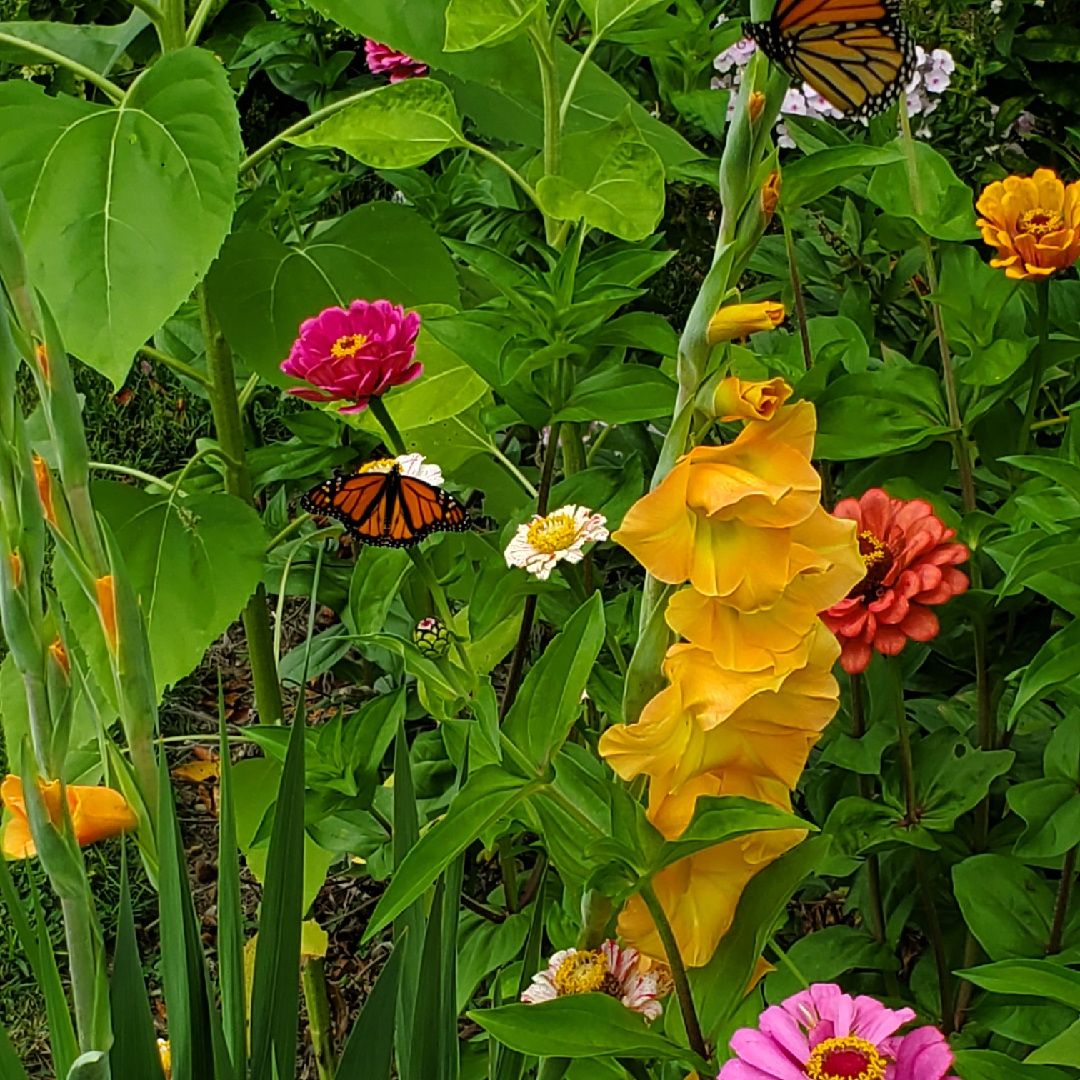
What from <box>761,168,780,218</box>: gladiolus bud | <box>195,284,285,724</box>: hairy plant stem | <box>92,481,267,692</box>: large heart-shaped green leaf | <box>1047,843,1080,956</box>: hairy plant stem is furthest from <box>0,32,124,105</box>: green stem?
<box>1047,843,1080,956</box>: hairy plant stem

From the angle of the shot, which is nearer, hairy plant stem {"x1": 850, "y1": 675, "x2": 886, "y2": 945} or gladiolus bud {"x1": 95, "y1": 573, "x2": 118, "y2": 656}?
gladiolus bud {"x1": 95, "y1": 573, "x2": 118, "y2": 656}

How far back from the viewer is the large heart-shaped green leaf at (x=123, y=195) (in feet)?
2.43

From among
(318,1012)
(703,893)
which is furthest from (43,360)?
(318,1012)

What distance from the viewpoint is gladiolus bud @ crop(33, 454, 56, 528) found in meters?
0.29

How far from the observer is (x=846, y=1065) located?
0.47 meters

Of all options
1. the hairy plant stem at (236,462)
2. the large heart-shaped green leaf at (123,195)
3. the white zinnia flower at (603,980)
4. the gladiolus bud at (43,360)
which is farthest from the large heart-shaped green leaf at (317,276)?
the gladiolus bud at (43,360)

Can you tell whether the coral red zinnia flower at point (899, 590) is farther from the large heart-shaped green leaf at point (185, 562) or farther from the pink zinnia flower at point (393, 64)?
the pink zinnia flower at point (393, 64)

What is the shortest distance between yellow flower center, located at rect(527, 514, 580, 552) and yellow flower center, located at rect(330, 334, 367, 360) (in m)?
0.13

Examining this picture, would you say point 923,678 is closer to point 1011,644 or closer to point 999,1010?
point 1011,644

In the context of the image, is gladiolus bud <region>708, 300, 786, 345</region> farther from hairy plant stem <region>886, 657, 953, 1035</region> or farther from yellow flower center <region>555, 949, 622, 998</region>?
hairy plant stem <region>886, 657, 953, 1035</region>

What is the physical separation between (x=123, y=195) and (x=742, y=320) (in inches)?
21.3

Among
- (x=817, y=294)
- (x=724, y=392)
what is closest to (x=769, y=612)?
(x=724, y=392)

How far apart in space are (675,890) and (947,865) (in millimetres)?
519

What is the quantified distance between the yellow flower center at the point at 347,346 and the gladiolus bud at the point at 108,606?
1.19 ft
